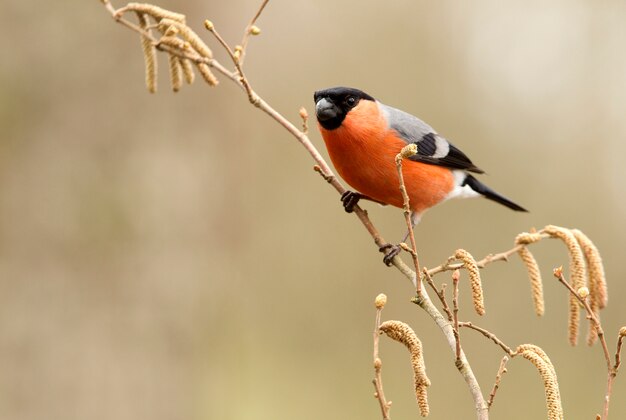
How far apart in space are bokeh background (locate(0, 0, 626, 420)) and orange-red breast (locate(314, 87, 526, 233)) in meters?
1.43

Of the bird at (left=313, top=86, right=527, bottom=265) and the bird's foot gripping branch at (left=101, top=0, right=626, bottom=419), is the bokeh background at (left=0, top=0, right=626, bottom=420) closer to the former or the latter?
the bird at (left=313, top=86, right=527, bottom=265)

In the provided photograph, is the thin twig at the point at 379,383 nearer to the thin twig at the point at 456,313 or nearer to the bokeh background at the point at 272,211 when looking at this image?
the thin twig at the point at 456,313

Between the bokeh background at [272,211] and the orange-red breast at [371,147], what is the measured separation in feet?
4.70

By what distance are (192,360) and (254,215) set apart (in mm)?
3253

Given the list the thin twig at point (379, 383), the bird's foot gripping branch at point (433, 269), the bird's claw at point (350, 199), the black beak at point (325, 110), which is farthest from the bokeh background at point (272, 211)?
the thin twig at point (379, 383)

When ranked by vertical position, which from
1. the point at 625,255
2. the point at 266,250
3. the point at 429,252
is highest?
the point at 625,255

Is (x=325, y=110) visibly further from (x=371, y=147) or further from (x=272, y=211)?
(x=272, y=211)

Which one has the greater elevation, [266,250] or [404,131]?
[404,131]

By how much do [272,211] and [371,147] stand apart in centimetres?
501

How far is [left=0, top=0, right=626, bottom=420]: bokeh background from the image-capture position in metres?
4.19

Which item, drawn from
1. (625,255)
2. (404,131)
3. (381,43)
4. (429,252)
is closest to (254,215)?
(429,252)

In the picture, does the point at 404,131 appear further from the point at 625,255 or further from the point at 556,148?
the point at 556,148

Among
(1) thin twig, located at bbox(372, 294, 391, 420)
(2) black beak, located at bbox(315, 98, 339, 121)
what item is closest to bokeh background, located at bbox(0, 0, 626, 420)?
(2) black beak, located at bbox(315, 98, 339, 121)

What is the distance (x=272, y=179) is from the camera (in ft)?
27.1
